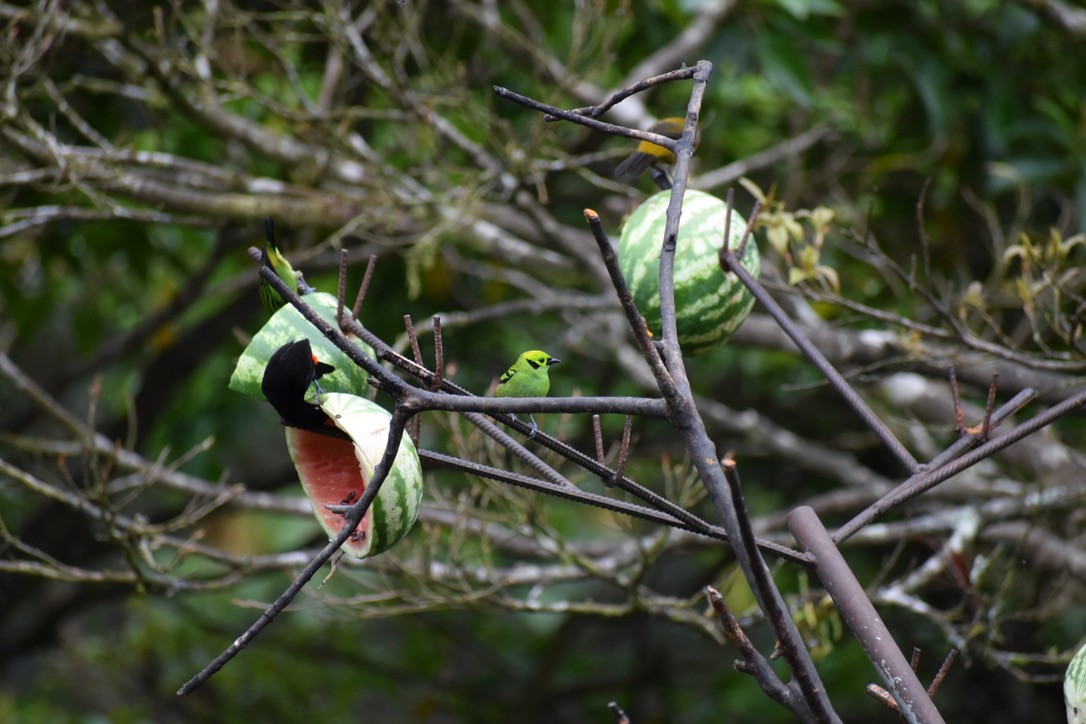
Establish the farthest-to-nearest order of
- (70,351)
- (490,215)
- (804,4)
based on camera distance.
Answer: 1. (70,351)
2. (490,215)
3. (804,4)

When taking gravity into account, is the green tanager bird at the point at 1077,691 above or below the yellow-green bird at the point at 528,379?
below

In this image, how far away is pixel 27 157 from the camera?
2350 millimetres

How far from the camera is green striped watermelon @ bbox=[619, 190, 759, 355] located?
4.26 ft

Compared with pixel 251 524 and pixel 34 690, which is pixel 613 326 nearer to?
pixel 251 524

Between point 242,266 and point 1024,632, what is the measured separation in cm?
302

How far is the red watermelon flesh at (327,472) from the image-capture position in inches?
41.6

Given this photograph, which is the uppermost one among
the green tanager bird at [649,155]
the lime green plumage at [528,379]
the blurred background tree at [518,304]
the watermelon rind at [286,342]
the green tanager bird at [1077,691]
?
the green tanager bird at [649,155]

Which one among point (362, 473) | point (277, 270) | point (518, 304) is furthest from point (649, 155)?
point (518, 304)

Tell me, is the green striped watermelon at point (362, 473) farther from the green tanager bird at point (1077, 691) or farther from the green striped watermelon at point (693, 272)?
the green tanager bird at point (1077, 691)

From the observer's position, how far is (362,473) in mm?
980

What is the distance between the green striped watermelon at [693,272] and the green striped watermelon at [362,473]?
43 cm

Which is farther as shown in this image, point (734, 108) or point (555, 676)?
point (555, 676)

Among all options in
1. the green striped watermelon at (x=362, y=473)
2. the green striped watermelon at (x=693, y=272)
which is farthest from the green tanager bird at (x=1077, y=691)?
the green striped watermelon at (x=362, y=473)

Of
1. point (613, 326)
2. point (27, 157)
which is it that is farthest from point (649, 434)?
point (27, 157)
